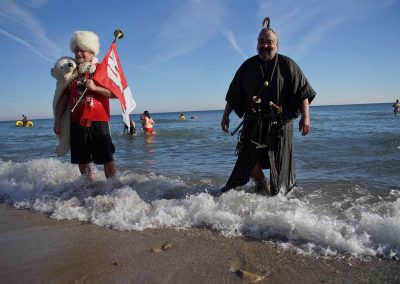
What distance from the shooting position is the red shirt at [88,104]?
4078 millimetres

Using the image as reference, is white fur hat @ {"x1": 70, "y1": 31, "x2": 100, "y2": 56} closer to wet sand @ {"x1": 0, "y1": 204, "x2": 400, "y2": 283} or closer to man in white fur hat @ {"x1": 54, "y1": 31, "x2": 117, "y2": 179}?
man in white fur hat @ {"x1": 54, "y1": 31, "x2": 117, "y2": 179}

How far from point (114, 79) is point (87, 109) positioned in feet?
1.53

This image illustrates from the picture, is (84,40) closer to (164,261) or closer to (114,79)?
(114,79)

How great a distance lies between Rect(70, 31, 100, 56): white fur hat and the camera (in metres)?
3.98

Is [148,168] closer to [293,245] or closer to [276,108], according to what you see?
[276,108]

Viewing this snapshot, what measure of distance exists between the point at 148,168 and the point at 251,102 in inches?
161

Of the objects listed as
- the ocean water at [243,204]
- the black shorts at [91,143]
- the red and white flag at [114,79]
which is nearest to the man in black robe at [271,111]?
the ocean water at [243,204]

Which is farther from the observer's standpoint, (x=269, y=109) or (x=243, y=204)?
(x=269, y=109)

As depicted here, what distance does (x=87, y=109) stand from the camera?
407cm

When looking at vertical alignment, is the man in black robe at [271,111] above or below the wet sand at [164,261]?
above

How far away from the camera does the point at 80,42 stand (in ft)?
13.1

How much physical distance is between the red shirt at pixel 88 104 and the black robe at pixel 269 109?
1.58 meters

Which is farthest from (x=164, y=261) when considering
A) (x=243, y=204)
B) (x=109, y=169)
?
(x=109, y=169)

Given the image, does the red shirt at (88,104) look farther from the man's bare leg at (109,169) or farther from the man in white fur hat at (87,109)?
the man's bare leg at (109,169)
